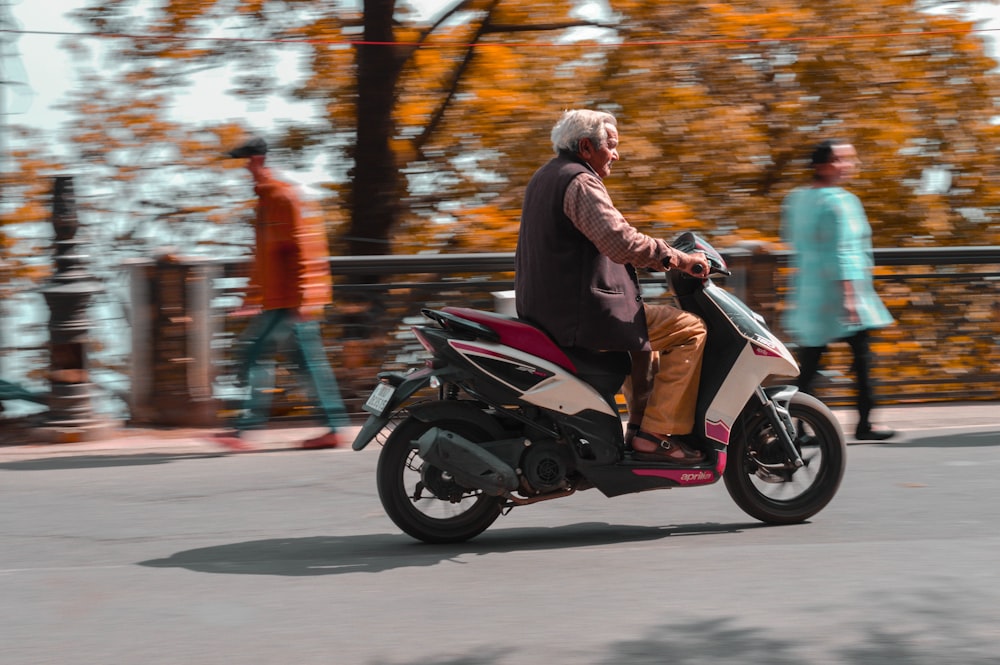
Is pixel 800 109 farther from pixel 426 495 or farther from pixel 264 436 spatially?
pixel 426 495

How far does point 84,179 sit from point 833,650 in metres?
10.9

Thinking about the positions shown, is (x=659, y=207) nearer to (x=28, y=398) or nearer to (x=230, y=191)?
(x=230, y=191)

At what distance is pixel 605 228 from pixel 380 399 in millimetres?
1191

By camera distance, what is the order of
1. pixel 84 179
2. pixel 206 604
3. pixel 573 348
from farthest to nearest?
pixel 84 179
pixel 573 348
pixel 206 604

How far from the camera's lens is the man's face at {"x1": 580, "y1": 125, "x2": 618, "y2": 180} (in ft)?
18.6

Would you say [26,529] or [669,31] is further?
[669,31]

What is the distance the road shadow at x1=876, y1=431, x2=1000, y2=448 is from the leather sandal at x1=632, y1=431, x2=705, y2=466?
294cm

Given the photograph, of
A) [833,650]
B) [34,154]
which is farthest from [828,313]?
[34,154]

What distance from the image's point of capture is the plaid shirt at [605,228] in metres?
5.45

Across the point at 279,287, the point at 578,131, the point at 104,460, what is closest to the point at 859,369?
the point at 578,131

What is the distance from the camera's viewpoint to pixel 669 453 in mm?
5773

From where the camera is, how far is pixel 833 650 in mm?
4238

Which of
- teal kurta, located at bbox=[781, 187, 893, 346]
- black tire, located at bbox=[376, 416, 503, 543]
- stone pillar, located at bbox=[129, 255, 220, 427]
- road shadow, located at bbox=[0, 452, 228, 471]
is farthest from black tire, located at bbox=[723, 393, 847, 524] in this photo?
stone pillar, located at bbox=[129, 255, 220, 427]

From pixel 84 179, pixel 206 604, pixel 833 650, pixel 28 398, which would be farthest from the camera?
pixel 84 179
